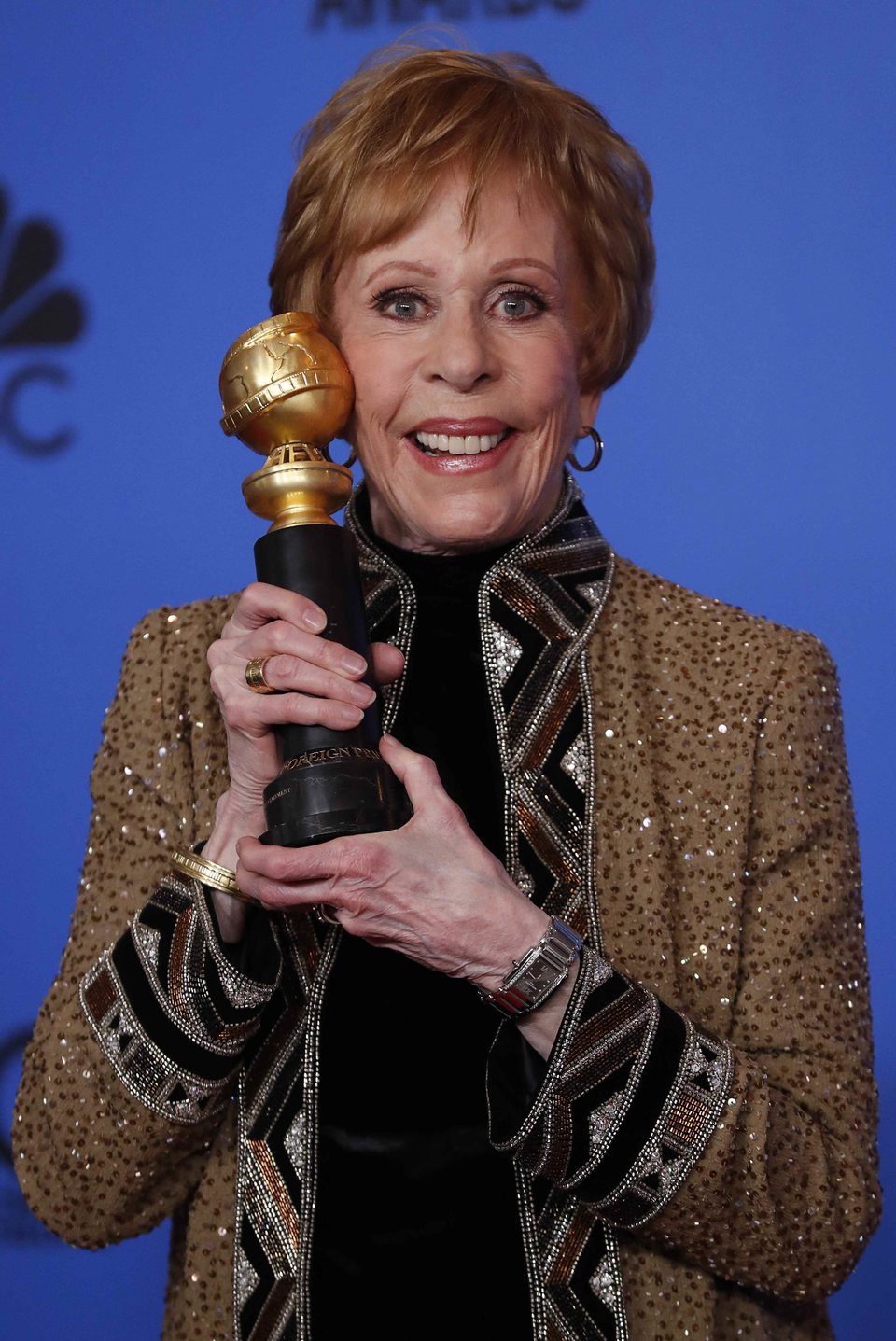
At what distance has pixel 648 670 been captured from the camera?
1621mm

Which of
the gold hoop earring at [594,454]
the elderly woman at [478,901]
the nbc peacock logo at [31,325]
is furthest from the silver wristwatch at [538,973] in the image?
the nbc peacock logo at [31,325]

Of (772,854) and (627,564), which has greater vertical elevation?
(627,564)

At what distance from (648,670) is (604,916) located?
26 centimetres

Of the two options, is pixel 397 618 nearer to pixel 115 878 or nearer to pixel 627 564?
pixel 627 564

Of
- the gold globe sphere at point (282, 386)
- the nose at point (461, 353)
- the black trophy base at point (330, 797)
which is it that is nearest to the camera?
the black trophy base at point (330, 797)

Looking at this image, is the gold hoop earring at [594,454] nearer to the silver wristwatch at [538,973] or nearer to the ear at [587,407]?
the ear at [587,407]

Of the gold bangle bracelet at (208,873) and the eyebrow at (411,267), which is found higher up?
the eyebrow at (411,267)

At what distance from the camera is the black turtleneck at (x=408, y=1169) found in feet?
4.69

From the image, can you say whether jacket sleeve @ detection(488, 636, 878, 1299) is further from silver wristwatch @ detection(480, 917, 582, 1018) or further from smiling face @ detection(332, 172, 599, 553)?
smiling face @ detection(332, 172, 599, 553)

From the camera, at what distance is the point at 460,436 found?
151 centimetres

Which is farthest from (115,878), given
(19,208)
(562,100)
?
(19,208)

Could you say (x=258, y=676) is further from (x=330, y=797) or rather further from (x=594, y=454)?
(x=594, y=454)

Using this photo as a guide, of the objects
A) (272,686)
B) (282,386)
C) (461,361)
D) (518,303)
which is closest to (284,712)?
(272,686)

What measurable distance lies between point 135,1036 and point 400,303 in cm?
70
